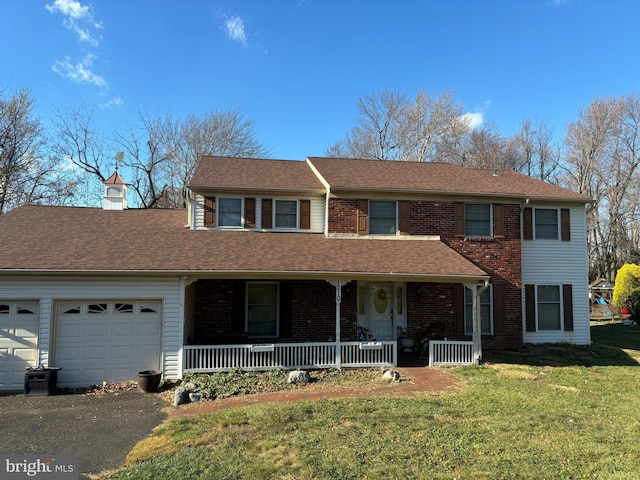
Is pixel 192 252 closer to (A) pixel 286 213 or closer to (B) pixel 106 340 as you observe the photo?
(B) pixel 106 340

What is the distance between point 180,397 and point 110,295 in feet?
11.3

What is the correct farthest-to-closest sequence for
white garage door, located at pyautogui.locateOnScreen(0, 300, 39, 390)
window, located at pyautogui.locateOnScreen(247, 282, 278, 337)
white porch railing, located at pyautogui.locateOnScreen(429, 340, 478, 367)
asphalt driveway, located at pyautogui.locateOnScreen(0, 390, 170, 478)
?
window, located at pyautogui.locateOnScreen(247, 282, 278, 337) < white porch railing, located at pyautogui.locateOnScreen(429, 340, 478, 367) < white garage door, located at pyautogui.locateOnScreen(0, 300, 39, 390) < asphalt driveway, located at pyautogui.locateOnScreen(0, 390, 170, 478)

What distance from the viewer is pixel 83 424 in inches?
279

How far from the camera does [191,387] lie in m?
8.98

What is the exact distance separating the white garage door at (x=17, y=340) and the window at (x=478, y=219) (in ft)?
42.3

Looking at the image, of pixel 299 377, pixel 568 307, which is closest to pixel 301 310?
pixel 299 377

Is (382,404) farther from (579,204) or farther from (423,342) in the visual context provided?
(579,204)

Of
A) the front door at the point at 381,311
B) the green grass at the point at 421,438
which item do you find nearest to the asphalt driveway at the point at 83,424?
the green grass at the point at 421,438

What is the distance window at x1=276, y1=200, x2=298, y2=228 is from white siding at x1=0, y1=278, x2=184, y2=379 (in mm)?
4431

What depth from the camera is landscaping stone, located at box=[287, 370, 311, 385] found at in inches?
381

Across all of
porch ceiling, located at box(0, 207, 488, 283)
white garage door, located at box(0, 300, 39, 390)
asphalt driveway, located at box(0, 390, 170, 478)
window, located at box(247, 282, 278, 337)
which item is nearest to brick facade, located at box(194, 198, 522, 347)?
window, located at box(247, 282, 278, 337)

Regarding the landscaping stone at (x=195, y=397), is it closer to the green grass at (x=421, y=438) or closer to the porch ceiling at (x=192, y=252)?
the green grass at (x=421, y=438)

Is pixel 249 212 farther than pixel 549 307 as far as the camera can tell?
No

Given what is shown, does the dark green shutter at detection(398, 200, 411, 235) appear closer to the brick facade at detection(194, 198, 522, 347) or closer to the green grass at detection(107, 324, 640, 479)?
the brick facade at detection(194, 198, 522, 347)
